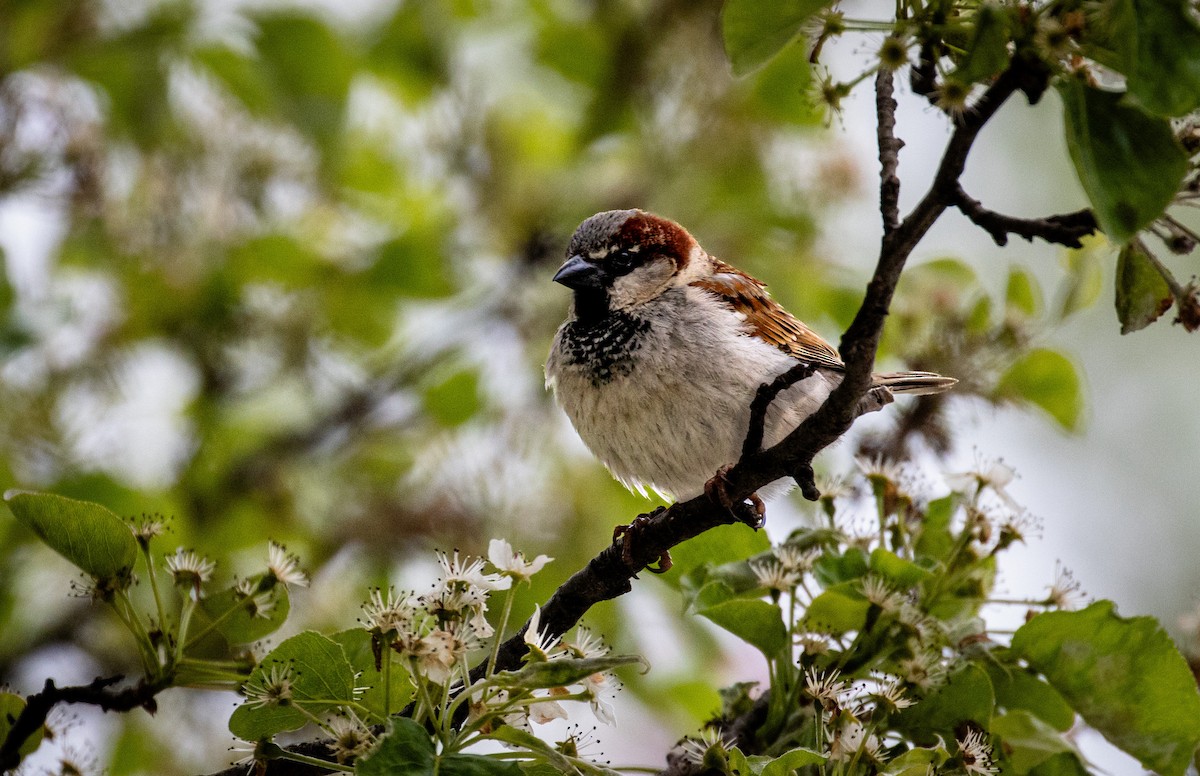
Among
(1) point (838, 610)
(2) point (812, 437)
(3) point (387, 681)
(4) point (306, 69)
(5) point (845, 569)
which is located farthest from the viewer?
(4) point (306, 69)

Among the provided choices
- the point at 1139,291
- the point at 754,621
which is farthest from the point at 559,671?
the point at 1139,291

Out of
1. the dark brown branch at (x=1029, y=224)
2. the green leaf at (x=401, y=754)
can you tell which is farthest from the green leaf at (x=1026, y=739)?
the green leaf at (x=401, y=754)

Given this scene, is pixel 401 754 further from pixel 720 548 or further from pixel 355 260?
pixel 355 260

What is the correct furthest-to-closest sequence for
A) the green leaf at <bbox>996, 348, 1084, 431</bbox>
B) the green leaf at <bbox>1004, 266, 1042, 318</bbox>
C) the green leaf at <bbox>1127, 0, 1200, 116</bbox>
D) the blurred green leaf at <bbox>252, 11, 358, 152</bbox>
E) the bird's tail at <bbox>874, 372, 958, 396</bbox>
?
the blurred green leaf at <bbox>252, 11, 358, 152</bbox> → the green leaf at <bbox>1004, 266, 1042, 318</bbox> → the green leaf at <bbox>996, 348, 1084, 431</bbox> → the bird's tail at <bbox>874, 372, 958, 396</bbox> → the green leaf at <bbox>1127, 0, 1200, 116</bbox>

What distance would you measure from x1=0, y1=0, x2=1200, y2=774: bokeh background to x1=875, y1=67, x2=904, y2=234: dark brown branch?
126cm

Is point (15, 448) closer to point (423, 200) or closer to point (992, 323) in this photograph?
point (423, 200)

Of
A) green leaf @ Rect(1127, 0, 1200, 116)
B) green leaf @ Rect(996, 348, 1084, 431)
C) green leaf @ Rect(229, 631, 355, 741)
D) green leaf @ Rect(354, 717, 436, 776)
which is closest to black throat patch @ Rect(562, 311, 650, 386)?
green leaf @ Rect(996, 348, 1084, 431)

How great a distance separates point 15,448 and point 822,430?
2061mm

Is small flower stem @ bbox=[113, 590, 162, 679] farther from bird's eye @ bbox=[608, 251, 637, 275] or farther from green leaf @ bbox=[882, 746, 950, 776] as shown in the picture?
bird's eye @ bbox=[608, 251, 637, 275]

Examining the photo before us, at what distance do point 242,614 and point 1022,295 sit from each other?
1.62m

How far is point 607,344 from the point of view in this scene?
229cm

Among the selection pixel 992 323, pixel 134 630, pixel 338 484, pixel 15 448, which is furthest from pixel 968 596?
pixel 15 448

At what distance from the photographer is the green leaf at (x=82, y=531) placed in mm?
1338

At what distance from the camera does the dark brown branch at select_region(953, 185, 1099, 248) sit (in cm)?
113
